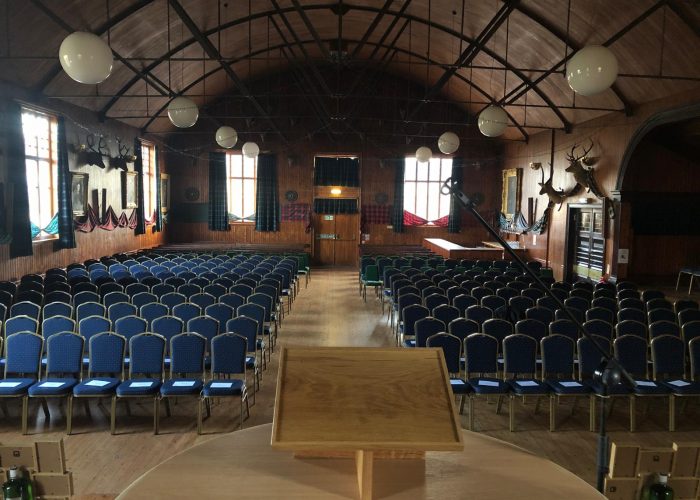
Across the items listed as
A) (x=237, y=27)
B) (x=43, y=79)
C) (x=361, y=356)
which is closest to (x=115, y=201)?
(x=43, y=79)

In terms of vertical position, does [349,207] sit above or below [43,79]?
below

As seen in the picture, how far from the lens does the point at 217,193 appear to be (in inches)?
835

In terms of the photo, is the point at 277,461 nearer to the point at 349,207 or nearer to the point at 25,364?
the point at 25,364

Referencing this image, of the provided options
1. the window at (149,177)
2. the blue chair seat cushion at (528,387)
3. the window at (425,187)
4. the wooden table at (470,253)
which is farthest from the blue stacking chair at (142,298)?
the window at (425,187)

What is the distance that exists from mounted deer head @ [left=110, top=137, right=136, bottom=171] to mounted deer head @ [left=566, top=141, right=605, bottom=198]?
13057 mm

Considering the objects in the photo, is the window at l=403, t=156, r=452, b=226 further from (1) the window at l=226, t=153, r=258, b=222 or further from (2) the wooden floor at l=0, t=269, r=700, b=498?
(2) the wooden floor at l=0, t=269, r=700, b=498

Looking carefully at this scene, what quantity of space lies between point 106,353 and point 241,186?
15.9 m

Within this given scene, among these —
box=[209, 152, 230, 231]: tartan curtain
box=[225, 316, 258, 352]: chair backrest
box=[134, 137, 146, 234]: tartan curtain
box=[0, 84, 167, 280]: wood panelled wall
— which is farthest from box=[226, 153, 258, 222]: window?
box=[225, 316, 258, 352]: chair backrest

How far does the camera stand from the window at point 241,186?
840 inches

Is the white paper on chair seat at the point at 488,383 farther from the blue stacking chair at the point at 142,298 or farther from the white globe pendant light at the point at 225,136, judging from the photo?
the white globe pendant light at the point at 225,136

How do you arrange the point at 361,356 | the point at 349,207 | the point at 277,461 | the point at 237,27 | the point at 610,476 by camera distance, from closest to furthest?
the point at 361,356
the point at 277,461
the point at 610,476
the point at 237,27
the point at 349,207

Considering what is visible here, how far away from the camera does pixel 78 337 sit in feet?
19.8

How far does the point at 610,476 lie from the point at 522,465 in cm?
116

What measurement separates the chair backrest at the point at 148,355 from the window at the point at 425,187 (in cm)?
1645
